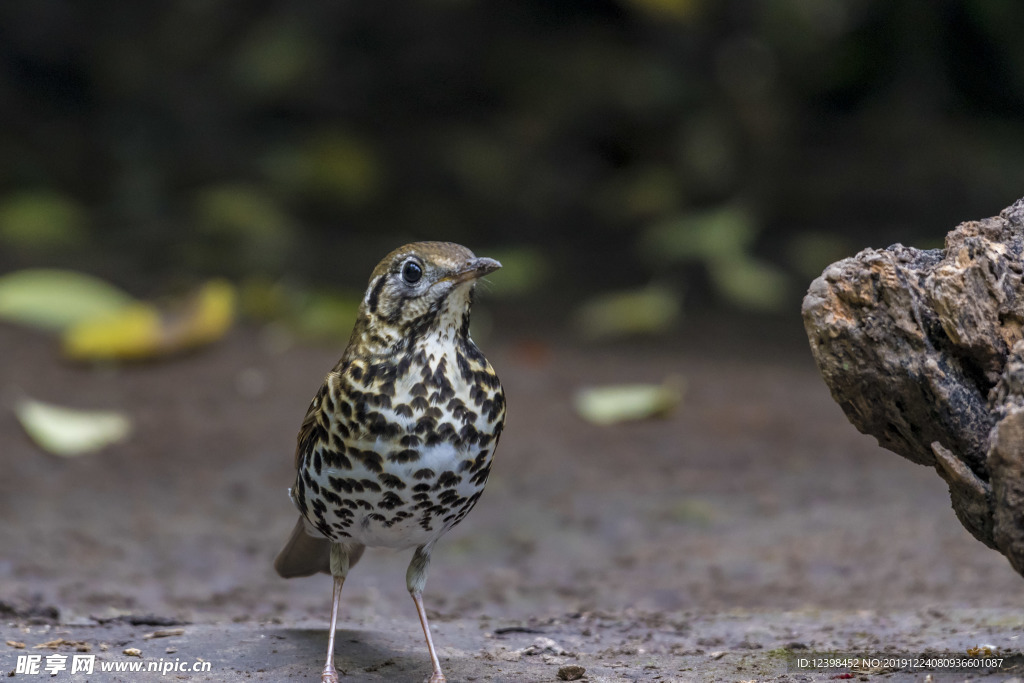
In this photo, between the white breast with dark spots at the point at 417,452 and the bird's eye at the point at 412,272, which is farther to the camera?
the bird's eye at the point at 412,272

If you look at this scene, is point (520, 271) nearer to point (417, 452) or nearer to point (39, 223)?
point (39, 223)

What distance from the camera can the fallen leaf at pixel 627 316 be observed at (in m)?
8.75

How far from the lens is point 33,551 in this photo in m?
5.07

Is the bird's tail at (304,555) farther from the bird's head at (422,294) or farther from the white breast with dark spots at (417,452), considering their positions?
the bird's head at (422,294)

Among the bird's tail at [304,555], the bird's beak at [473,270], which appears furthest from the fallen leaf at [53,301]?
the bird's beak at [473,270]

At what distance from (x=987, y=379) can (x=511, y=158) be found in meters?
8.00

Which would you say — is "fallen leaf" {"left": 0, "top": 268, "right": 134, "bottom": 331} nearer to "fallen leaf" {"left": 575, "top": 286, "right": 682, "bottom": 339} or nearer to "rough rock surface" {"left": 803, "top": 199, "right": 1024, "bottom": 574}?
"fallen leaf" {"left": 575, "top": 286, "right": 682, "bottom": 339}

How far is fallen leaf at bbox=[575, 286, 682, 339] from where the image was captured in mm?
8750

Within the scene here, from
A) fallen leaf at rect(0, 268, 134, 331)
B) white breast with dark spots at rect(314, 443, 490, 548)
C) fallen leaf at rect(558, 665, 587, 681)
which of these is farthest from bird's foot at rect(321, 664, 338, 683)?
fallen leaf at rect(0, 268, 134, 331)

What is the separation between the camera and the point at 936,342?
9.75ft

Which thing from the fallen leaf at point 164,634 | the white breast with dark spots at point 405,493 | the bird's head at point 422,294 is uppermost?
the bird's head at point 422,294

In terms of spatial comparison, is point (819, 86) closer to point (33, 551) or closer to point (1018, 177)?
point (1018, 177)

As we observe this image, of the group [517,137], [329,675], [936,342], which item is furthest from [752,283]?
[329,675]

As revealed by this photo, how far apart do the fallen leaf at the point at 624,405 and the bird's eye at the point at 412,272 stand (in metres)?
3.94
